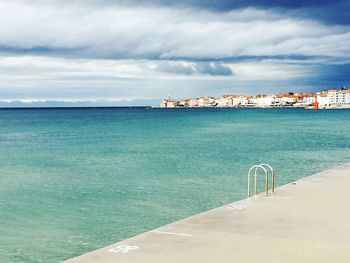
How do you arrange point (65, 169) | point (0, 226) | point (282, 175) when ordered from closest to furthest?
point (0, 226), point (282, 175), point (65, 169)

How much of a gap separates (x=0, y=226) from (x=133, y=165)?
61.4 feet

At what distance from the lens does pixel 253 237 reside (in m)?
10.4

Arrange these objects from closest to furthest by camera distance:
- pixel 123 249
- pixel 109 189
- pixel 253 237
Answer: pixel 123 249
pixel 253 237
pixel 109 189

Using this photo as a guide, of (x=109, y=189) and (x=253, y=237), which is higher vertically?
(x=253, y=237)

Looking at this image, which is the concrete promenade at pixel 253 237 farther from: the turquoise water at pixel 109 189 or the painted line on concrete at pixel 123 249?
the turquoise water at pixel 109 189

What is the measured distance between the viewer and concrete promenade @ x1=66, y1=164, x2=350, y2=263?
8984mm

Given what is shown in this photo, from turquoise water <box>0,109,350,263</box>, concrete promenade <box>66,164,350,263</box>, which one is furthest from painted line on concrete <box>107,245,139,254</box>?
turquoise water <box>0,109,350,263</box>

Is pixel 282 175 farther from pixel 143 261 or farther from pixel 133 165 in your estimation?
pixel 143 261

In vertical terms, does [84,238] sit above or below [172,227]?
below

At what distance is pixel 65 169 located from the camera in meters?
34.1

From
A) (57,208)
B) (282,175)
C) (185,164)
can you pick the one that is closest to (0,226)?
(57,208)

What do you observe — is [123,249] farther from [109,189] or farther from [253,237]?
[109,189]

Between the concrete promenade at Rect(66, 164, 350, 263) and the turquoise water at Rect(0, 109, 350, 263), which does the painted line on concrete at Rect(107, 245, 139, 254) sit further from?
the turquoise water at Rect(0, 109, 350, 263)

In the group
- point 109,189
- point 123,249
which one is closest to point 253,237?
point 123,249
